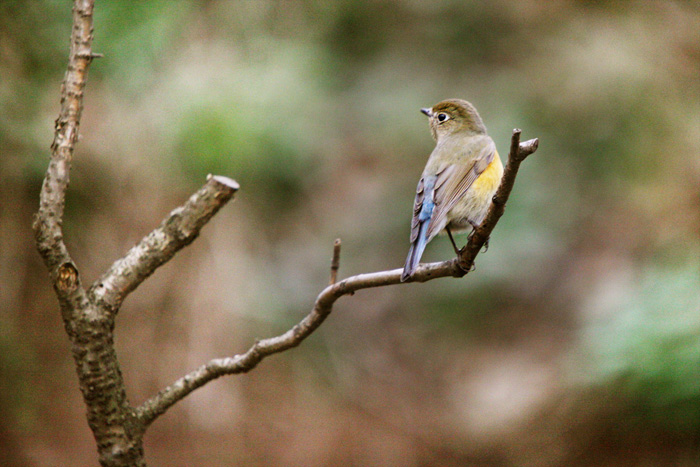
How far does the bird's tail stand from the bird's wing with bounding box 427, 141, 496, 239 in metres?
0.03

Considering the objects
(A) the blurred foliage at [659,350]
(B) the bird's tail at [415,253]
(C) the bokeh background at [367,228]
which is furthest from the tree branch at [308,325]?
(A) the blurred foliage at [659,350]

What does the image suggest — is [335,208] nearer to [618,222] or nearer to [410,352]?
[410,352]

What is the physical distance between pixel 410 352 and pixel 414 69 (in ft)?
9.10

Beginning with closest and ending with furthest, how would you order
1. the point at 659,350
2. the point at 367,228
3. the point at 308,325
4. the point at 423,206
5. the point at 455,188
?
the point at 308,325, the point at 423,206, the point at 455,188, the point at 659,350, the point at 367,228

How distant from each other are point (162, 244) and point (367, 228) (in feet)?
15.0

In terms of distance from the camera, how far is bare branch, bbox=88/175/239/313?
2.07 metres

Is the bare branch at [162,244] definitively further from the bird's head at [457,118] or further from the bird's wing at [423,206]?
the bird's head at [457,118]

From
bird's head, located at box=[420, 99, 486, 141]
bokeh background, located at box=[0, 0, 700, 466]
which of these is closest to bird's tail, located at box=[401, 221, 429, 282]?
bird's head, located at box=[420, 99, 486, 141]

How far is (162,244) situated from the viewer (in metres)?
2.11

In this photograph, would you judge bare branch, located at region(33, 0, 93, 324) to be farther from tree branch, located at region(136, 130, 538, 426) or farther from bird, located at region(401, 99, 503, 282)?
bird, located at region(401, 99, 503, 282)

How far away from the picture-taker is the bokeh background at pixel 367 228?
4555 mm

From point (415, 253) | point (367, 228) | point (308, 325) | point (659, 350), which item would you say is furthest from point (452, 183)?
point (367, 228)

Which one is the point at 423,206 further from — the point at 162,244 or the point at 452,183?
the point at 162,244

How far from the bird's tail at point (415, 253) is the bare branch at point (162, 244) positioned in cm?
57
